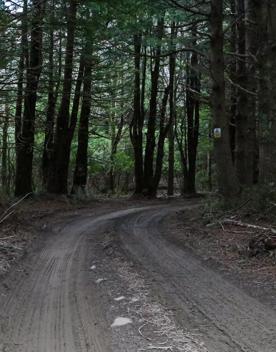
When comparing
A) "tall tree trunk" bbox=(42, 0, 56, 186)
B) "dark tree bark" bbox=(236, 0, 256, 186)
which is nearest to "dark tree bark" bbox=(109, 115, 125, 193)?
"tall tree trunk" bbox=(42, 0, 56, 186)

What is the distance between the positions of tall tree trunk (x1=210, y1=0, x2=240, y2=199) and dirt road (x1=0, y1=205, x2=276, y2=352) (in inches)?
208

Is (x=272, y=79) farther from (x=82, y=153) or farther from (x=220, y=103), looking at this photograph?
(x=82, y=153)

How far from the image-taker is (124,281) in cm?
705

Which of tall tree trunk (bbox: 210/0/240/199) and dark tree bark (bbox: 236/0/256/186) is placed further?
dark tree bark (bbox: 236/0/256/186)

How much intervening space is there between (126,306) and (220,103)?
376 inches

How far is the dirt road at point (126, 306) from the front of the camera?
4.65m

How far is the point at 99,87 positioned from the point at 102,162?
1500cm

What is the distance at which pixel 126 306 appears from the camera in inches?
229

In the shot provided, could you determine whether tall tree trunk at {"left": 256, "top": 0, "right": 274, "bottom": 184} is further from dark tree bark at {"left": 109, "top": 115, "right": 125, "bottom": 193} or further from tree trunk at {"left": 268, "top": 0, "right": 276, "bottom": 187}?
dark tree bark at {"left": 109, "top": 115, "right": 125, "bottom": 193}

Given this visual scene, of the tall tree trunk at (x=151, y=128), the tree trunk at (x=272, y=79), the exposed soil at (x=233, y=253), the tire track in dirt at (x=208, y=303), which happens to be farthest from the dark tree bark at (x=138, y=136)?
the tire track in dirt at (x=208, y=303)

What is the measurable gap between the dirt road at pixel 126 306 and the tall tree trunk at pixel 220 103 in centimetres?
529

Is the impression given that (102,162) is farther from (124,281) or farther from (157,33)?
(124,281)

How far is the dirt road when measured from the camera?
4.65 m

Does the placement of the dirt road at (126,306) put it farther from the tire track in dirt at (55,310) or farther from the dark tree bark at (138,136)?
the dark tree bark at (138,136)
